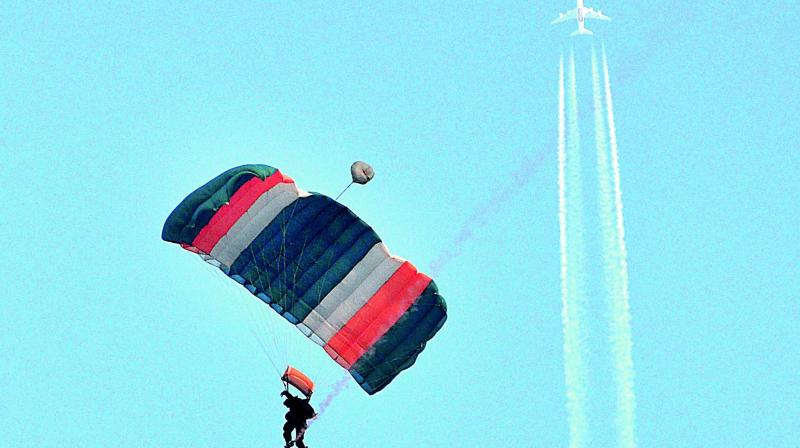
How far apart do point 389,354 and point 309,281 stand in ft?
9.08

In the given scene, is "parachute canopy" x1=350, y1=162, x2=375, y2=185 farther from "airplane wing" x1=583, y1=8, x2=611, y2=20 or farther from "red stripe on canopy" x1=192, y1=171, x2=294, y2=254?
"airplane wing" x1=583, y1=8, x2=611, y2=20

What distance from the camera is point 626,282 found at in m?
53.5

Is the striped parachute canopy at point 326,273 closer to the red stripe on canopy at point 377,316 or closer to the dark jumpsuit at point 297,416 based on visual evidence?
the red stripe on canopy at point 377,316

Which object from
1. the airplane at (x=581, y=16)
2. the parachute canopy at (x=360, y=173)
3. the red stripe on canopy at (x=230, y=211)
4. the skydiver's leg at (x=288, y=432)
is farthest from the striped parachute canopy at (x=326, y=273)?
the airplane at (x=581, y=16)

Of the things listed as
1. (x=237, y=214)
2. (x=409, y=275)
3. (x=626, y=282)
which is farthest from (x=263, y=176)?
(x=626, y=282)

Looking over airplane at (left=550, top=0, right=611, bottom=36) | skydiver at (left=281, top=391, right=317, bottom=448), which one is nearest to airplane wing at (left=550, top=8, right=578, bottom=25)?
airplane at (left=550, top=0, right=611, bottom=36)

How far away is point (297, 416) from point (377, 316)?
4076mm

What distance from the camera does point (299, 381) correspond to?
145 feet

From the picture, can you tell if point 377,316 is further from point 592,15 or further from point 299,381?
point 592,15

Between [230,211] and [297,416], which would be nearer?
[297,416]

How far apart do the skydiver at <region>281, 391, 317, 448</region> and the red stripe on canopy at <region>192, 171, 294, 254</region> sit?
480cm

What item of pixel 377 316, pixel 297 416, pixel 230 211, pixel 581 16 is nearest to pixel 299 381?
pixel 297 416

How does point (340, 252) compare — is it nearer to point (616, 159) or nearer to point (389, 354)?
point (389, 354)

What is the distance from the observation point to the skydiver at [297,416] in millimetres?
Result: 43438
